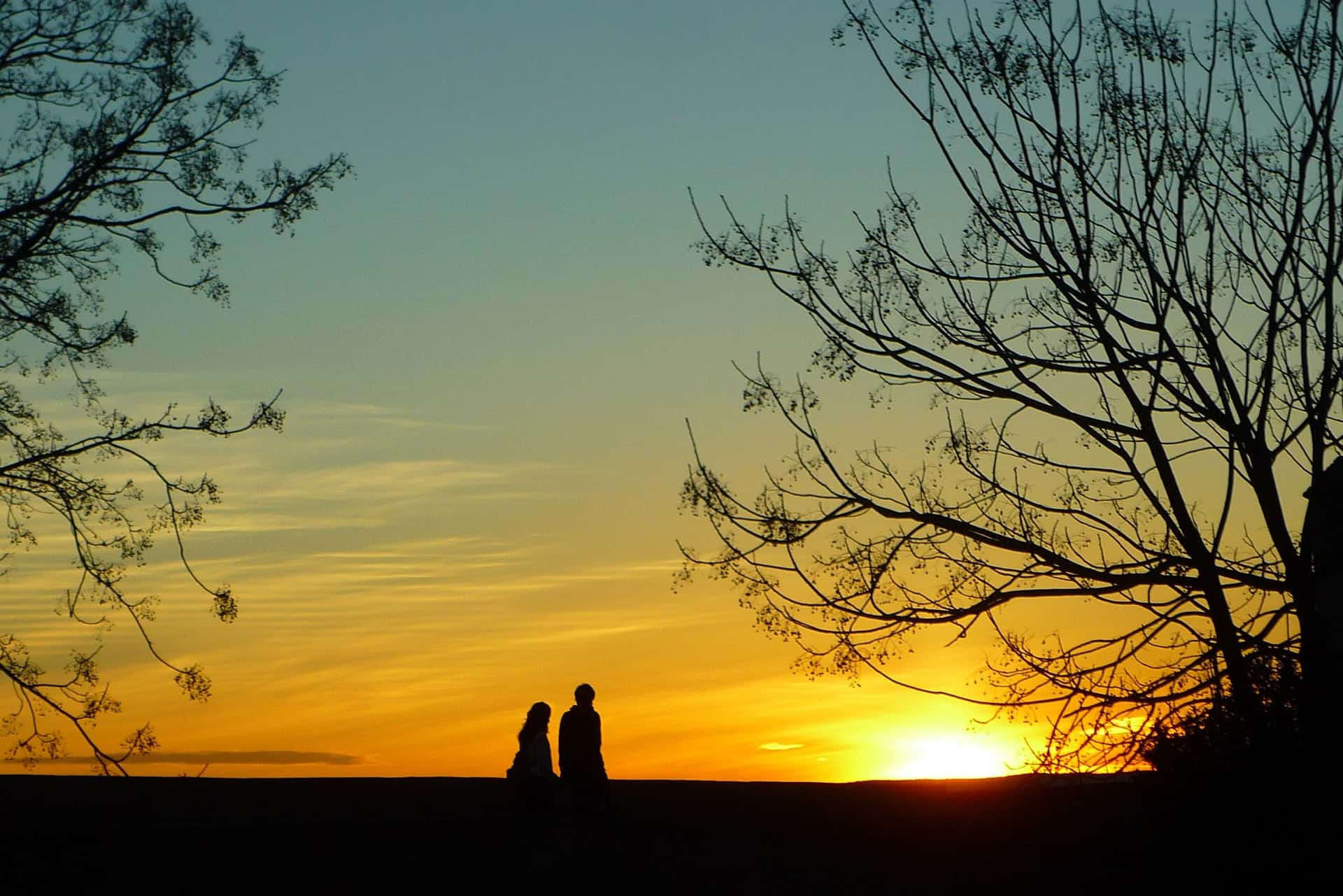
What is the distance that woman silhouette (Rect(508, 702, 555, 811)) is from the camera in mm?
13914

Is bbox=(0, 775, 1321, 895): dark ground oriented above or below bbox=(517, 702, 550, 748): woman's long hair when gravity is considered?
below

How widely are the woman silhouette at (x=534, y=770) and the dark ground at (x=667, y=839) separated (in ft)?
0.73

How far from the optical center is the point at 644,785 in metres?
15.5

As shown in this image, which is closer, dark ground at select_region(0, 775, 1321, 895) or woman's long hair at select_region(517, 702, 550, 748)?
dark ground at select_region(0, 775, 1321, 895)

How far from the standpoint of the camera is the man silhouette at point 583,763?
45.3 feet

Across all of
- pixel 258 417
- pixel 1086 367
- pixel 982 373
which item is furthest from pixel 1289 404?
pixel 258 417

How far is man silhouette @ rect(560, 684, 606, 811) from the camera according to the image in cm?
1381

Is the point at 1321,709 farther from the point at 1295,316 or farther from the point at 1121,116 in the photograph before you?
the point at 1121,116

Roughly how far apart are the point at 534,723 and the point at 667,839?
1858 millimetres

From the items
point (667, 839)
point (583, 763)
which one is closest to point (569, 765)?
point (583, 763)

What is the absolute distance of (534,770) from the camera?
1391 centimetres

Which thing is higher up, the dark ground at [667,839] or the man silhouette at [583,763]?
the man silhouette at [583,763]

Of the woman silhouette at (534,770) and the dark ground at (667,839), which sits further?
the woman silhouette at (534,770)

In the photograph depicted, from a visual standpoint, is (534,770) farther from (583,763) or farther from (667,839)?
(667,839)
